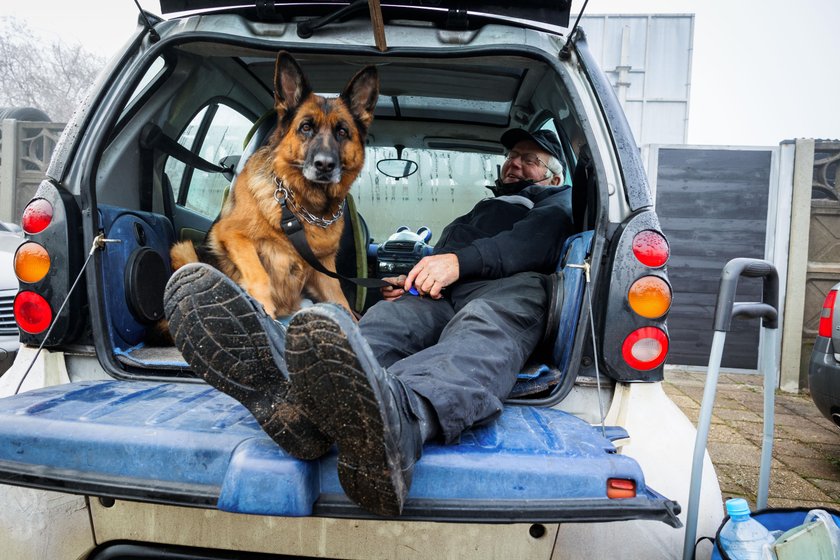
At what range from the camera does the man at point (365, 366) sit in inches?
36.9

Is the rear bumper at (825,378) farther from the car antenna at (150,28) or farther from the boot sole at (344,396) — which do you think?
the car antenna at (150,28)

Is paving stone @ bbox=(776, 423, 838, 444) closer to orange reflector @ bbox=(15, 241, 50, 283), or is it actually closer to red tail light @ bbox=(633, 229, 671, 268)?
red tail light @ bbox=(633, 229, 671, 268)

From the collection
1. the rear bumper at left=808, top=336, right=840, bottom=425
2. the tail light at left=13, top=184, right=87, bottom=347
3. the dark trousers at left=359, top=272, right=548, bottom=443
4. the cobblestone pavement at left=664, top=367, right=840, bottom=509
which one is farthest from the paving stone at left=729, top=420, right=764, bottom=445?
the tail light at left=13, top=184, right=87, bottom=347

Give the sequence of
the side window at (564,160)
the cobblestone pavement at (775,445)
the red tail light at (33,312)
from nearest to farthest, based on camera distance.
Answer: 1. the red tail light at (33,312)
2. the cobblestone pavement at (775,445)
3. the side window at (564,160)

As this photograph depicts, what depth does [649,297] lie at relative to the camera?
154 centimetres

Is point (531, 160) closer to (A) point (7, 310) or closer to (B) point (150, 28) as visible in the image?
(B) point (150, 28)

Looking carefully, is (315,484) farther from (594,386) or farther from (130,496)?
(594,386)

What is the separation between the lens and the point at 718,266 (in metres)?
6.00

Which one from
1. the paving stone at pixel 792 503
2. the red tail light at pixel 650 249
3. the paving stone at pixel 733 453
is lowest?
the paving stone at pixel 733 453

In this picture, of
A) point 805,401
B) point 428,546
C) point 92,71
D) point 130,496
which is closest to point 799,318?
point 805,401

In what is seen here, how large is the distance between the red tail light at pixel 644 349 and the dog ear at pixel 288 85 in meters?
1.75

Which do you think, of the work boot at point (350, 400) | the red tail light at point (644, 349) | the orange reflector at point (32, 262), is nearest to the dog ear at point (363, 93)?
the orange reflector at point (32, 262)

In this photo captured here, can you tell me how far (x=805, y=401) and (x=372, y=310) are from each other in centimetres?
487

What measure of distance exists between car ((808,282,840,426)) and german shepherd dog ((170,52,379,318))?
8.42 ft
